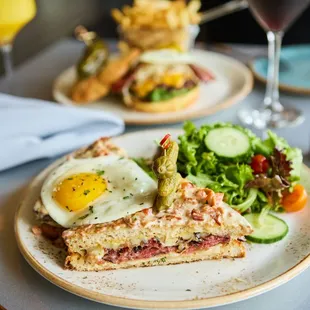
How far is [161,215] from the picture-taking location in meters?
1.74

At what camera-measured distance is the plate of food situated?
9.62 ft

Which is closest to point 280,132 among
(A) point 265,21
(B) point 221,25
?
(A) point 265,21

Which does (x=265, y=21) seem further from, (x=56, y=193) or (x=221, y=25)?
(x=221, y=25)

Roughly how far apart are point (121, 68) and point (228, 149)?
111 cm

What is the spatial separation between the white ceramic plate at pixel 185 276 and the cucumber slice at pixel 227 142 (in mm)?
346

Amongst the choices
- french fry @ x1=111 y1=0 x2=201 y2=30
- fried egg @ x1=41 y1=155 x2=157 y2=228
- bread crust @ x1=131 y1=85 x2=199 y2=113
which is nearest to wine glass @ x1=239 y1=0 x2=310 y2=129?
bread crust @ x1=131 y1=85 x2=199 y2=113

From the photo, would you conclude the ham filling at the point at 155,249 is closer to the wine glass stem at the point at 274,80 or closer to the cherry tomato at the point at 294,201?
the cherry tomato at the point at 294,201

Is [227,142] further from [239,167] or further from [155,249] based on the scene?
[155,249]

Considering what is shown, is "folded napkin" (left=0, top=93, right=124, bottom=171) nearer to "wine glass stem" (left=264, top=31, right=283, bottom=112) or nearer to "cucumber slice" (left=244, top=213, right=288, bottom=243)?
"wine glass stem" (left=264, top=31, right=283, bottom=112)

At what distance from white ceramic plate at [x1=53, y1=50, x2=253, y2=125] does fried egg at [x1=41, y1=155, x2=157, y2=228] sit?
0.87m

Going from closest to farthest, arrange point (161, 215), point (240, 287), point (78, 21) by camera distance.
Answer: point (240, 287) → point (161, 215) → point (78, 21)

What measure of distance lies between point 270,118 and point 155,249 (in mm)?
1310

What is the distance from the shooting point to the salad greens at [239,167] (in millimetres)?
1991

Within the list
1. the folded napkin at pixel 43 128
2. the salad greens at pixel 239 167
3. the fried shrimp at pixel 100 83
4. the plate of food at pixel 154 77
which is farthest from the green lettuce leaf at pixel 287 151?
the fried shrimp at pixel 100 83
